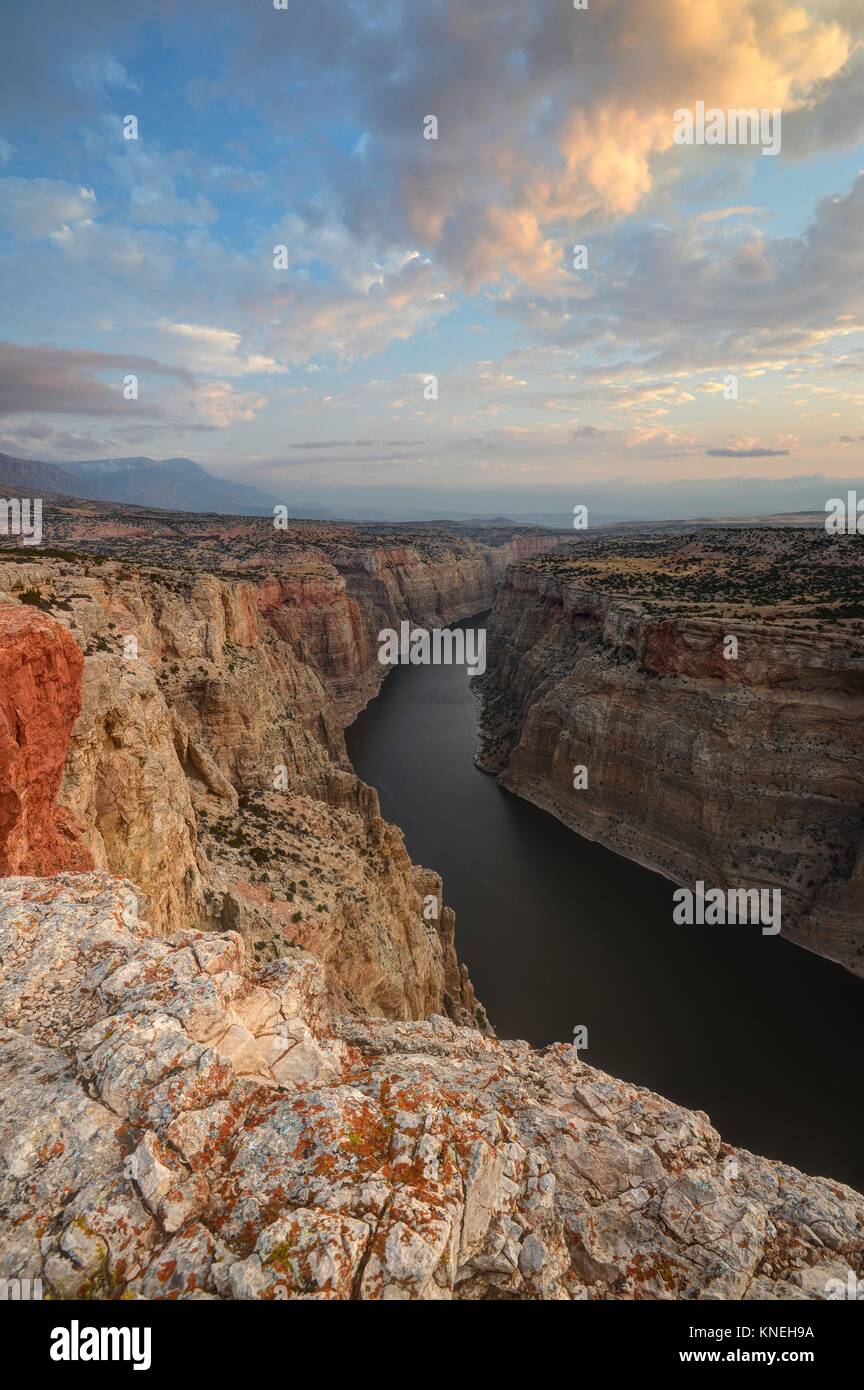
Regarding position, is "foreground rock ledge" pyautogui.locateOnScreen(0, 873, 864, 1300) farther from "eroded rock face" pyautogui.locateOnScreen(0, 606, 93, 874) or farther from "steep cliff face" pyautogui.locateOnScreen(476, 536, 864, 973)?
"steep cliff face" pyautogui.locateOnScreen(476, 536, 864, 973)

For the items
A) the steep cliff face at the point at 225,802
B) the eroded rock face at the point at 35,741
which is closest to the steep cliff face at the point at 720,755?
the steep cliff face at the point at 225,802

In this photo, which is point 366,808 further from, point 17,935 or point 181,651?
point 17,935

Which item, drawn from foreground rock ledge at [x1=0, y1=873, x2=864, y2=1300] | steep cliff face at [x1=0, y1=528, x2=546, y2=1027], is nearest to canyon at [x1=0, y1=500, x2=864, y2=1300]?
foreground rock ledge at [x1=0, y1=873, x2=864, y2=1300]

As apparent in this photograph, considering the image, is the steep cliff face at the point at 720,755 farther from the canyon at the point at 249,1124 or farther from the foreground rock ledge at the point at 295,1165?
the foreground rock ledge at the point at 295,1165

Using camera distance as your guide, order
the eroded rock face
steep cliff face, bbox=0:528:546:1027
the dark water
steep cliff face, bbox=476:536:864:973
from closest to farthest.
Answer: the eroded rock face → steep cliff face, bbox=0:528:546:1027 → the dark water → steep cliff face, bbox=476:536:864:973

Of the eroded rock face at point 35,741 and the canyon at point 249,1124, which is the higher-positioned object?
the eroded rock face at point 35,741

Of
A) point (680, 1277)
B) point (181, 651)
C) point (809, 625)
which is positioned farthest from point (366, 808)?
point (809, 625)
